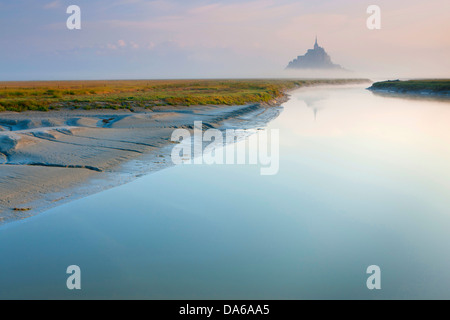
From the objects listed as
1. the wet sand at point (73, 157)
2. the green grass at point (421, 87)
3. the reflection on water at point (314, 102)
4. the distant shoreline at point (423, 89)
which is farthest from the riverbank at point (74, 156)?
the green grass at point (421, 87)

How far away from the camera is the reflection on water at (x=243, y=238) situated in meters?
5.52

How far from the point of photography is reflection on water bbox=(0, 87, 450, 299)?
5.52m

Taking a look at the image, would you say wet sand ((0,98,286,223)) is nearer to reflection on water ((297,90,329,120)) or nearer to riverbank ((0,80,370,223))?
riverbank ((0,80,370,223))

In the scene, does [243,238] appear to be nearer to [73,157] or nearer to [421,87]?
[73,157]

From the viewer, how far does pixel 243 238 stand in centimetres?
709

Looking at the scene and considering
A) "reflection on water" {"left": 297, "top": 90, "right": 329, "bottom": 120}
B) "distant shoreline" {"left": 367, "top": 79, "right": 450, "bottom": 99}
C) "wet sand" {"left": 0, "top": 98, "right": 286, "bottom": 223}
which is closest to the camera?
"wet sand" {"left": 0, "top": 98, "right": 286, "bottom": 223}

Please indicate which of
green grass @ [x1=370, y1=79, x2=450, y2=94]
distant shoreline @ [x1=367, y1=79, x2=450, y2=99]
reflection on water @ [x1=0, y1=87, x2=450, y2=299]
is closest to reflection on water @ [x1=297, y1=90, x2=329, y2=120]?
distant shoreline @ [x1=367, y1=79, x2=450, y2=99]

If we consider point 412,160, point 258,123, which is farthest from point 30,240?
point 258,123

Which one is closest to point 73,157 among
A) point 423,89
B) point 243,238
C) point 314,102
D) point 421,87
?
point 243,238

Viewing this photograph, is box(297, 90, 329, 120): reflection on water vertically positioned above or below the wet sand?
above

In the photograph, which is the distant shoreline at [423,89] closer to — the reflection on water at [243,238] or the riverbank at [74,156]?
the riverbank at [74,156]

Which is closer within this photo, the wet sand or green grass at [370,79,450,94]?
the wet sand

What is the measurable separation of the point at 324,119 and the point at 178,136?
45.9ft

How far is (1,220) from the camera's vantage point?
7.20 metres
